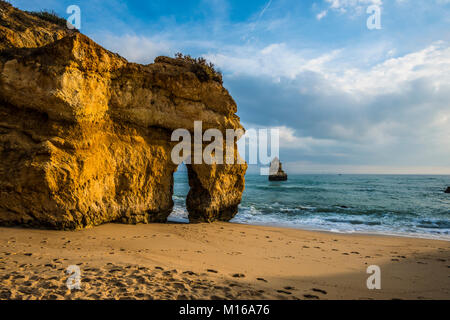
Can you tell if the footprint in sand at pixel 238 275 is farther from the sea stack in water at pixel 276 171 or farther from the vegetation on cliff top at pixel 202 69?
the sea stack in water at pixel 276 171

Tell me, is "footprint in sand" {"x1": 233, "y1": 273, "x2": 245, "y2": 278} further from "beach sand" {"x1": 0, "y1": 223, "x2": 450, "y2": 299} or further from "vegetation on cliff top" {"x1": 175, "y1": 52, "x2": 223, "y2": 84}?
"vegetation on cliff top" {"x1": 175, "y1": 52, "x2": 223, "y2": 84}

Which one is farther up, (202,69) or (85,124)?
(202,69)

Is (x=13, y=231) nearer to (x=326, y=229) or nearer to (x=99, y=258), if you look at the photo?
(x=99, y=258)

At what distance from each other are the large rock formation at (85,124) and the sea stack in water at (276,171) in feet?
157

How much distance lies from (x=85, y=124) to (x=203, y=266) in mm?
5043

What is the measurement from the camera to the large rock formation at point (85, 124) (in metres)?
5.45

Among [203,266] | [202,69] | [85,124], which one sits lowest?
[203,266]

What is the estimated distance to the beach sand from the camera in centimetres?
282

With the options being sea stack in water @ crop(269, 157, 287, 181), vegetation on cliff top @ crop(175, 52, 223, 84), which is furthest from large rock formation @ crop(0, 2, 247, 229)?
sea stack in water @ crop(269, 157, 287, 181)

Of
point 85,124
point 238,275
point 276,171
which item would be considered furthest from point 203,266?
point 276,171

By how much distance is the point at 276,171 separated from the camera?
2168 inches

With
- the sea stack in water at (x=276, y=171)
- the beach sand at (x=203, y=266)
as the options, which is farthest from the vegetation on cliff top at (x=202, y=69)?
the sea stack in water at (x=276, y=171)

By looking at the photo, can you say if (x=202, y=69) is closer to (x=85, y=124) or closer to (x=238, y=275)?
(x=85, y=124)

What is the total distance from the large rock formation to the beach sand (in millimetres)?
835
